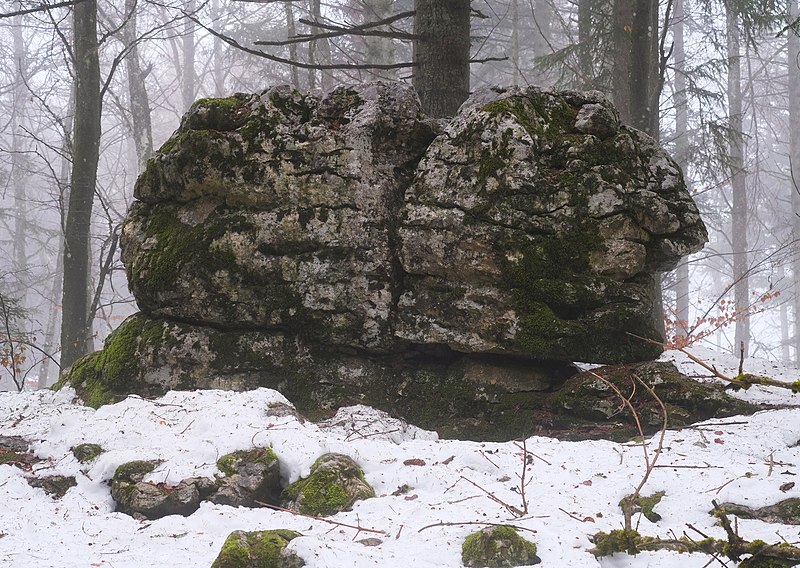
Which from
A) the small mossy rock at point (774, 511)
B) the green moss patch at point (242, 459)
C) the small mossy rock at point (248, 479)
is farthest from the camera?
the green moss patch at point (242, 459)

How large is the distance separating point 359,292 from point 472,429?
1.42 m

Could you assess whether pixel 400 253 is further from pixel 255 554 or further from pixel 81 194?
pixel 81 194

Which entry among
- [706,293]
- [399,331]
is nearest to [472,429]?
[399,331]

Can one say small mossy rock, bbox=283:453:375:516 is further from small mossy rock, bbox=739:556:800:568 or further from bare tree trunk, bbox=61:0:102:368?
bare tree trunk, bbox=61:0:102:368

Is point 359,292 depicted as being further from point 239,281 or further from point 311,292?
point 239,281

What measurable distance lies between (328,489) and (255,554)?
73 cm

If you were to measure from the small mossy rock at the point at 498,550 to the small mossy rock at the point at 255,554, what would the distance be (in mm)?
690

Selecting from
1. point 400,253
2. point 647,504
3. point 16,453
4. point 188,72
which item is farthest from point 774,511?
point 188,72

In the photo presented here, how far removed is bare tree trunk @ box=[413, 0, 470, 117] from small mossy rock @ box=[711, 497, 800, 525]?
477 cm

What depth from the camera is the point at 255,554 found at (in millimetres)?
2361

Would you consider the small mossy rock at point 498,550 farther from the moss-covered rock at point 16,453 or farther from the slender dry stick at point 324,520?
the moss-covered rock at point 16,453

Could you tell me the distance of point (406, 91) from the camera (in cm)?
524

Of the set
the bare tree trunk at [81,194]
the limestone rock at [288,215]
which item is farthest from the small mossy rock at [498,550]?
the bare tree trunk at [81,194]

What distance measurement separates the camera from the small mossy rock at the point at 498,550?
2387 millimetres
